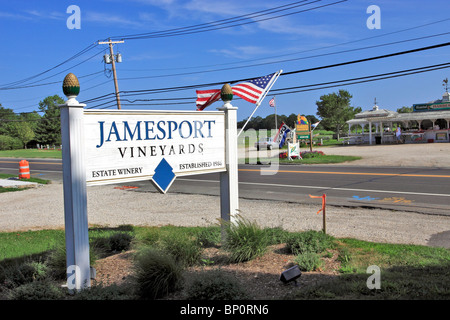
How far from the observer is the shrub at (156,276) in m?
4.75

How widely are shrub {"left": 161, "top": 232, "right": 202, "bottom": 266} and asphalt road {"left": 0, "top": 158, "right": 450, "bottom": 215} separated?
7.55 m

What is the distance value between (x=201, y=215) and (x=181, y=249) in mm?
5600

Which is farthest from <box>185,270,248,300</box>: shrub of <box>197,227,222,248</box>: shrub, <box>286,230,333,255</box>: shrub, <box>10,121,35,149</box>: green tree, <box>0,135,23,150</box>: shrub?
<box>10,121,35,149</box>: green tree

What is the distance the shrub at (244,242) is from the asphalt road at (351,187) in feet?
22.1

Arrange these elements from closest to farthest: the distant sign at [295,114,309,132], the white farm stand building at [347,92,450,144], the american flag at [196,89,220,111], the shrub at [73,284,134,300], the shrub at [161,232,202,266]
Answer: the shrub at [73,284,134,300] → the shrub at [161,232,202,266] → the american flag at [196,89,220,111] → the distant sign at [295,114,309,132] → the white farm stand building at [347,92,450,144]

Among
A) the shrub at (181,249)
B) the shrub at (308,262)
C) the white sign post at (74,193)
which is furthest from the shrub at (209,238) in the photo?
the white sign post at (74,193)

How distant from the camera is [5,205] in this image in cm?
1511

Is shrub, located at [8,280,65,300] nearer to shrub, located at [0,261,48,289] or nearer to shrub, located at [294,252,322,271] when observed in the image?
shrub, located at [0,261,48,289]

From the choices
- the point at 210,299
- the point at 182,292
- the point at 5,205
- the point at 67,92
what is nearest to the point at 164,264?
the point at 182,292

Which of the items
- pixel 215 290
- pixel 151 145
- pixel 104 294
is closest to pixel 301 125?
pixel 151 145

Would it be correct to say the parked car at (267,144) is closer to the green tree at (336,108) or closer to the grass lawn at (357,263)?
the green tree at (336,108)

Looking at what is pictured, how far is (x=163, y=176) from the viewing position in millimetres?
6477

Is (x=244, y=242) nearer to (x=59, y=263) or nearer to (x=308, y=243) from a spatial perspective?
(x=308, y=243)

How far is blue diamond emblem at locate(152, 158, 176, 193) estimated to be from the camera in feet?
20.9
